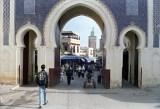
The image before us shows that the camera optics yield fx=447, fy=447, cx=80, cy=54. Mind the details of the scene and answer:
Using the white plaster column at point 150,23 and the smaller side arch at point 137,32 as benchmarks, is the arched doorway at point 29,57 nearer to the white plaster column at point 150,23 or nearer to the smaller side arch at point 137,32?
the smaller side arch at point 137,32

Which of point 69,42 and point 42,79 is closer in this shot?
point 42,79

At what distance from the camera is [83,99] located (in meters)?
18.7

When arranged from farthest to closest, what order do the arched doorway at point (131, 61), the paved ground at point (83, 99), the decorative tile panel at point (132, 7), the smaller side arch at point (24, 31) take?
the arched doorway at point (131, 61) → the decorative tile panel at point (132, 7) → the smaller side arch at point (24, 31) → the paved ground at point (83, 99)

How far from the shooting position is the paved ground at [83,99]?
16.4m

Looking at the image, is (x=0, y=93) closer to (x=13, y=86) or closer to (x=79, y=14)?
(x=13, y=86)

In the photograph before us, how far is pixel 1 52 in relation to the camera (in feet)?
79.1

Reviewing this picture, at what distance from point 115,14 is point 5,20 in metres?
5.91

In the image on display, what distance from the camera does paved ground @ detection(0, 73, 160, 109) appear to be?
647 inches

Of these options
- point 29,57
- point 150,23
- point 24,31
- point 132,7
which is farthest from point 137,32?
point 29,57

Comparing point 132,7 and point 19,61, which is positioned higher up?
point 132,7

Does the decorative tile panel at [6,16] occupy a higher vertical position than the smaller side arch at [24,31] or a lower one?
higher

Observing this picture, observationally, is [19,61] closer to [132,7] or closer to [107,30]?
[107,30]

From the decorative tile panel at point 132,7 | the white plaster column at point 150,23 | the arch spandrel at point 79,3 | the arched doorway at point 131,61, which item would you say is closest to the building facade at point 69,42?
the arched doorway at point 131,61

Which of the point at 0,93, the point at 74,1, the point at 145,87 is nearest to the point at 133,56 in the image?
the point at 145,87
